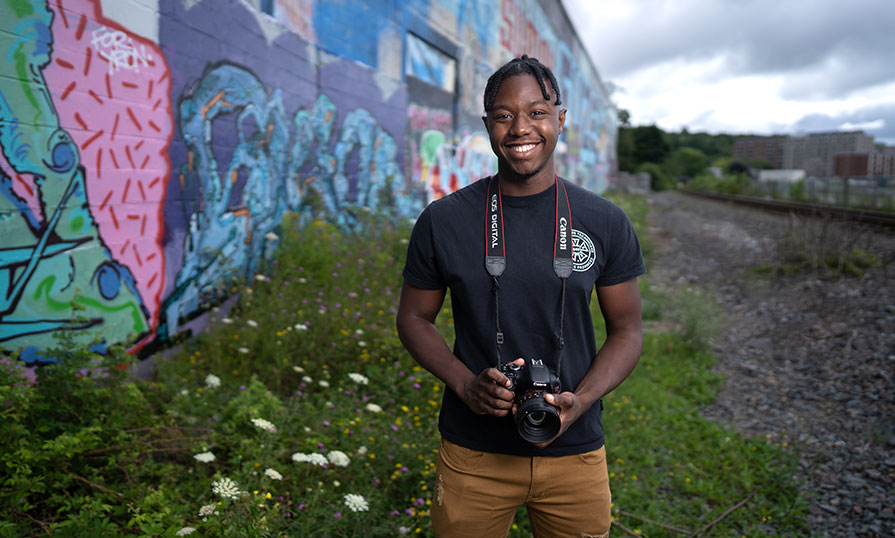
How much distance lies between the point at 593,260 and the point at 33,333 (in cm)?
324

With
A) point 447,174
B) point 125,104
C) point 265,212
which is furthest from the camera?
point 447,174

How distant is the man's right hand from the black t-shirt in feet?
0.60

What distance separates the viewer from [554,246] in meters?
1.85

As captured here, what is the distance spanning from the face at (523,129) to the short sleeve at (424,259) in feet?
1.03

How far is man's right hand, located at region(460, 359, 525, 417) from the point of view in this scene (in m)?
1.63

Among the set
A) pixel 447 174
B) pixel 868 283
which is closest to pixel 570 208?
pixel 868 283

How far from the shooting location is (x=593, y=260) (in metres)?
1.86

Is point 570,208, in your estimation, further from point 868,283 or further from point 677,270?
point 677,270

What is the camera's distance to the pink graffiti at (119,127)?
3.60m

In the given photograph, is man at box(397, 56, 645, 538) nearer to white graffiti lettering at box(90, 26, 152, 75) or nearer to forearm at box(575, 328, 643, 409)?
forearm at box(575, 328, 643, 409)

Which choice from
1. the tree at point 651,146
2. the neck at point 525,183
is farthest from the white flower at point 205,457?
the tree at point 651,146

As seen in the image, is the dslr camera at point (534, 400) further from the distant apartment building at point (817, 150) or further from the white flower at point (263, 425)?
the distant apartment building at point (817, 150)

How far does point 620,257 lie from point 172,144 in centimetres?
391

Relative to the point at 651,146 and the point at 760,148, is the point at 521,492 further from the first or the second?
the point at 760,148
